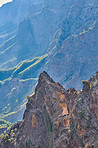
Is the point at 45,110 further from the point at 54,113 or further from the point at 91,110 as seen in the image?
the point at 91,110

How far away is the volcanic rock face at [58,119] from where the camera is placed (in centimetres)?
5756

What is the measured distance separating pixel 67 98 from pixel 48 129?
389 inches

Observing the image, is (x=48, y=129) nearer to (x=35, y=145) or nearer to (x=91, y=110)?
(x=35, y=145)

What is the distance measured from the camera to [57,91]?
257ft

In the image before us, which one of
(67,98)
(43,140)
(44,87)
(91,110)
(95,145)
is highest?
(44,87)

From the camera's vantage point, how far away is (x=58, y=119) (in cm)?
7044

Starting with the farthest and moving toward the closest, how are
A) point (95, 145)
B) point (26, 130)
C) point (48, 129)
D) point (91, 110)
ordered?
point (26, 130), point (48, 129), point (91, 110), point (95, 145)

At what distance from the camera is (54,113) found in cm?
7256

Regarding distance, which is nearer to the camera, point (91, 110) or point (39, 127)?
point (91, 110)

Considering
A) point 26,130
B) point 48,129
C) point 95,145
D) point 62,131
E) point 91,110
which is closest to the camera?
point 95,145

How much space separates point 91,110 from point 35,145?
74.4 feet

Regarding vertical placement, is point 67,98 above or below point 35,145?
above

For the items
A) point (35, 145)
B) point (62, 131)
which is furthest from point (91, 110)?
point (35, 145)

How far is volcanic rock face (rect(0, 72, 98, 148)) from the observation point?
57.6m
